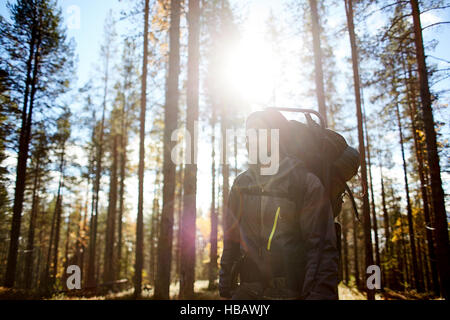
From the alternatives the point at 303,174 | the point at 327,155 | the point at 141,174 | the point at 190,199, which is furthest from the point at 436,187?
the point at 141,174

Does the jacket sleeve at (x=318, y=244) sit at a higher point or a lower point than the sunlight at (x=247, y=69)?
lower

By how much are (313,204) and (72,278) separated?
1953 cm

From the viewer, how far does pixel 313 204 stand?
1.89 m

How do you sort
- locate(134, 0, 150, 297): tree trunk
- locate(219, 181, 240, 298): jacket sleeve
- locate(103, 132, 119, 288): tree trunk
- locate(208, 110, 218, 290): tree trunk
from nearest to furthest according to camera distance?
locate(219, 181, 240, 298): jacket sleeve < locate(134, 0, 150, 297): tree trunk < locate(208, 110, 218, 290): tree trunk < locate(103, 132, 119, 288): tree trunk

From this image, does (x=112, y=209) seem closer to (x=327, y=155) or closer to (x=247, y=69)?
(x=247, y=69)

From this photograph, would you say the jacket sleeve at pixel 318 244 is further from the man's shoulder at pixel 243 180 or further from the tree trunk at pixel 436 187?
the tree trunk at pixel 436 187

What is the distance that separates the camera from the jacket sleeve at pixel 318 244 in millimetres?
1710

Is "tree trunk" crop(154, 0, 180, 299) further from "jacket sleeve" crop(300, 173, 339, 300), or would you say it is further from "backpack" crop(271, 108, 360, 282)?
"jacket sleeve" crop(300, 173, 339, 300)

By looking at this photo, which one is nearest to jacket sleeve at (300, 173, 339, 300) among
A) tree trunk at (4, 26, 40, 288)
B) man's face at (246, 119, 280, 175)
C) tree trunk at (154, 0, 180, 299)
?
man's face at (246, 119, 280, 175)

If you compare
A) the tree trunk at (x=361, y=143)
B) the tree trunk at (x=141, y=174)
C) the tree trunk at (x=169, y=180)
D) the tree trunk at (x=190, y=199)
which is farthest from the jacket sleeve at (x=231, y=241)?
the tree trunk at (x=141, y=174)

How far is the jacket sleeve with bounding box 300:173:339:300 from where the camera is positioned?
5.61 feet
